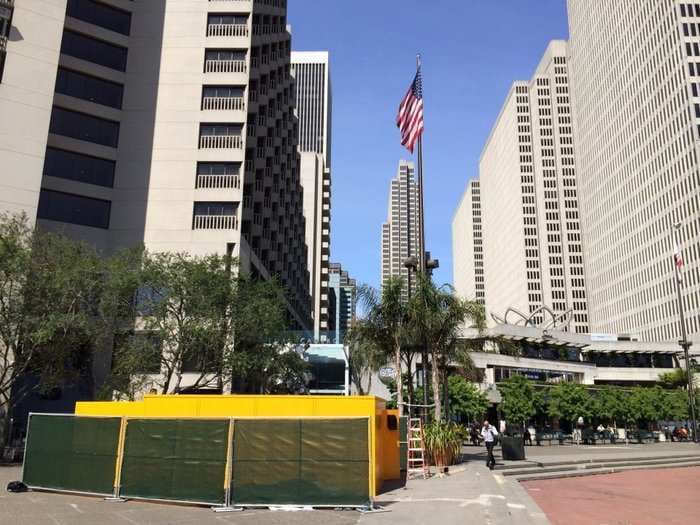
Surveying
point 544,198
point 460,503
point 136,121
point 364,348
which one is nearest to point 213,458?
point 460,503

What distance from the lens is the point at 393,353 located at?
26.9m

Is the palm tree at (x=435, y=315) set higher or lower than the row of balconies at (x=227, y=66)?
lower

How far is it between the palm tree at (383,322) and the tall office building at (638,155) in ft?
303

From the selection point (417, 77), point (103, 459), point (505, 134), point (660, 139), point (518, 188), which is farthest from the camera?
point (505, 134)

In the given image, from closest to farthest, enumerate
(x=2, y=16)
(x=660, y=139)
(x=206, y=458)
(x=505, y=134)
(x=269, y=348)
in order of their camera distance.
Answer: (x=206, y=458), (x=269, y=348), (x=2, y=16), (x=660, y=139), (x=505, y=134)

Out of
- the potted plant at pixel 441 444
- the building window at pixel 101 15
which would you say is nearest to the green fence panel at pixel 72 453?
the potted plant at pixel 441 444

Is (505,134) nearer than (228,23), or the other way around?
(228,23)

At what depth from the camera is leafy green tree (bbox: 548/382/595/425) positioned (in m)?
47.9

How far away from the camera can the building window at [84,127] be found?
1642 inches

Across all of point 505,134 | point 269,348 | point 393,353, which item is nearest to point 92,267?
point 269,348

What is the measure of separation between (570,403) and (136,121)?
41.7m

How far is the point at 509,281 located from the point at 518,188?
27.9 meters

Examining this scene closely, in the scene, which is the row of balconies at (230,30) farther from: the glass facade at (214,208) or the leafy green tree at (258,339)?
the leafy green tree at (258,339)

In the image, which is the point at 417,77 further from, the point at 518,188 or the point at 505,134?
the point at 505,134
